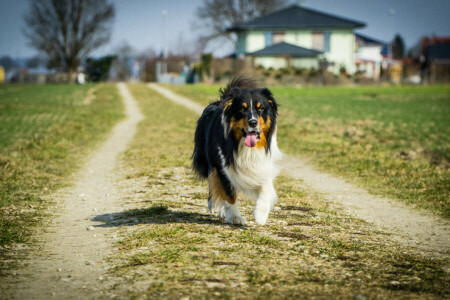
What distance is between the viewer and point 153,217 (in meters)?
6.31

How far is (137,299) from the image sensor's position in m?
3.68

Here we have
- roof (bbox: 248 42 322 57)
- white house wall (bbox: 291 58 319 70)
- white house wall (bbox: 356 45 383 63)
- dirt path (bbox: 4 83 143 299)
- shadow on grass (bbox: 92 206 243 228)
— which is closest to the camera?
dirt path (bbox: 4 83 143 299)

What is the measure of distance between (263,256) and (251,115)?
159cm

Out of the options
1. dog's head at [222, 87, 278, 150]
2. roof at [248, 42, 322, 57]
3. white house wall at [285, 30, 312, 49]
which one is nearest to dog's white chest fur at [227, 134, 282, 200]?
dog's head at [222, 87, 278, 150]

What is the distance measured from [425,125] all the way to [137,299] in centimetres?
1690

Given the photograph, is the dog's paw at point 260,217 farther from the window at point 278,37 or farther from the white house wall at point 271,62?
the window at point 278,37

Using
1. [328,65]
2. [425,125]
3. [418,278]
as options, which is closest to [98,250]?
[418,278]

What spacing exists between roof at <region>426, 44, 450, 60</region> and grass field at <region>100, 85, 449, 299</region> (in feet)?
315

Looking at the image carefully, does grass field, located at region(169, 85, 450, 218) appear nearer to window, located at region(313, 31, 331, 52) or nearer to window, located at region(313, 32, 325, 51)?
window, located at region(313, 31, 331, 52)

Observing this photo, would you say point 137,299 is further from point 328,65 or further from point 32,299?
point 328,65

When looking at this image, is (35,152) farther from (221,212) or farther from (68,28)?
(68,28)

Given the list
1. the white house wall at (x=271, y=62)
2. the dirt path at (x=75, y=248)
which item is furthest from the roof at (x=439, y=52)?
the dirt path at (x=75, y=248)

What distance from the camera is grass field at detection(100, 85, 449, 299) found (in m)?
3.87

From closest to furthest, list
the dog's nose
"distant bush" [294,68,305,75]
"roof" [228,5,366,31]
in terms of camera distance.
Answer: the dog's nose → "distant bush" [294,68,305,75] → "roof" [228,5,366,31]
